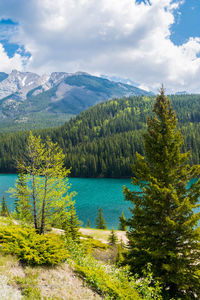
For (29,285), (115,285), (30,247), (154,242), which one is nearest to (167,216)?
(154,242)

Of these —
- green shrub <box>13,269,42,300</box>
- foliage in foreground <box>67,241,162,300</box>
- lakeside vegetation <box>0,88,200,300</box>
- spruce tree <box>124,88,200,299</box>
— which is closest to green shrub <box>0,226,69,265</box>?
lakeside vegetation <box>0,88,200,300</box>

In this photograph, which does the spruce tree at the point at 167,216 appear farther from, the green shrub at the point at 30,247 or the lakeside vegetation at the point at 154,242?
the green shrub at the point at 30,247

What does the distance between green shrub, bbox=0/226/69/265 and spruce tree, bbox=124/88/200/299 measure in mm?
5188

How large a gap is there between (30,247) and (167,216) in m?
8.10

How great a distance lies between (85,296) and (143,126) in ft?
656

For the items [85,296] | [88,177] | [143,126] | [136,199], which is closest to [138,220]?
[136,199]

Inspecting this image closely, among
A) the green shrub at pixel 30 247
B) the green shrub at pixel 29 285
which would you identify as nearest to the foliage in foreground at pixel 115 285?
the green shrub at pixel 30 247

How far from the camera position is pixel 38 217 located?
17828 millimetres

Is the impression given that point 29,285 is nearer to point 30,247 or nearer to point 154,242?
point 30,247

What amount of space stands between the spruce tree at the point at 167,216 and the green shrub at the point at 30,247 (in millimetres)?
5188

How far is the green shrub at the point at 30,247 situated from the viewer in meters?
8.15

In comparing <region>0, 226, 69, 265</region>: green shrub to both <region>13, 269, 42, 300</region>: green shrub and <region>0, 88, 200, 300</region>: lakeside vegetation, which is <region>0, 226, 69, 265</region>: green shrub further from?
<region>13, 269, 42, 300</region>: green shrub

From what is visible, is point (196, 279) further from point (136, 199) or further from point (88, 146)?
point (88, 146)

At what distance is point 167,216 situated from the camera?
11.8 meters
